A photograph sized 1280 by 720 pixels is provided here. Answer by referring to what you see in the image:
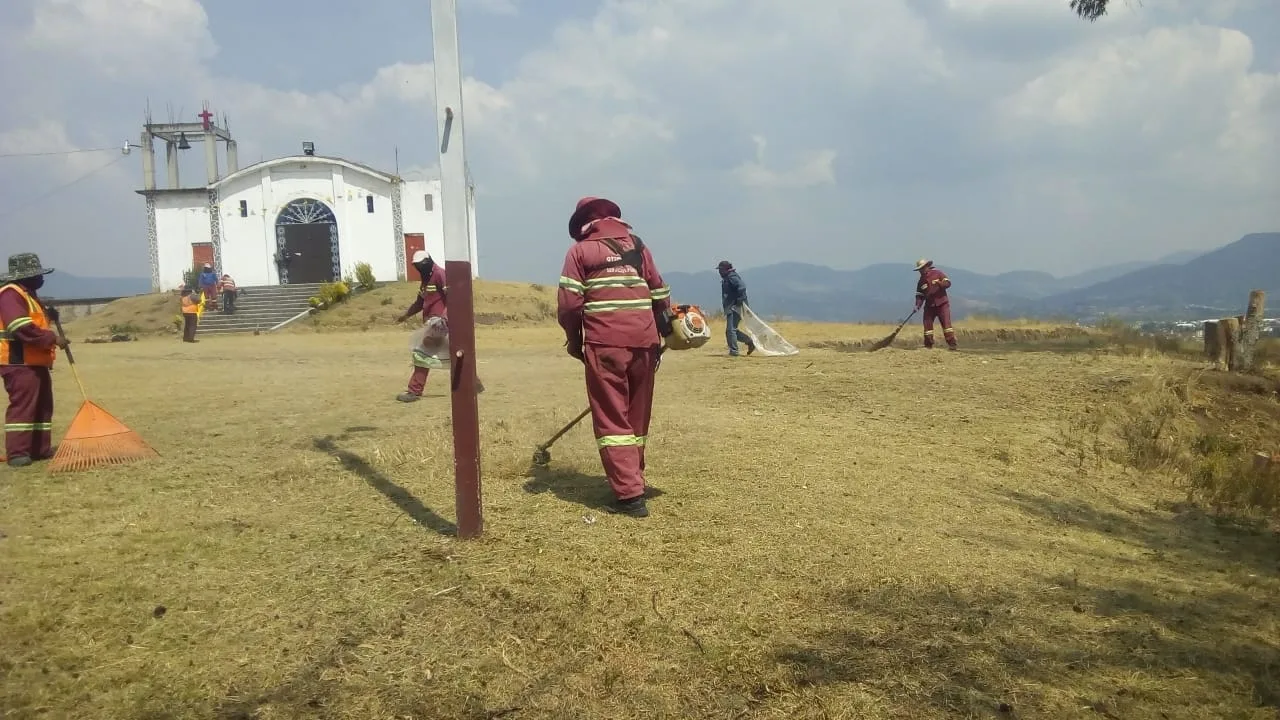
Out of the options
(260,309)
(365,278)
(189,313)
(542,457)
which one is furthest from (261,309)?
(542,457)

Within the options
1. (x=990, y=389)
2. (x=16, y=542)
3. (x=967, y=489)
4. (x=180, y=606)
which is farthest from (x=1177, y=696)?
(x=990, y=389)

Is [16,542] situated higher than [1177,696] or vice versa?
[16,542]

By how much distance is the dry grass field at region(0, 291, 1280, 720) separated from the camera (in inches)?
119

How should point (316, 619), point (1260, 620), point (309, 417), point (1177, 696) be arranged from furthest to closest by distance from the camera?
point (309, 417) < point (1260, 620) < point (316, 619) < point (1177, 696)

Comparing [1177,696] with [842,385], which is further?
[842,385]

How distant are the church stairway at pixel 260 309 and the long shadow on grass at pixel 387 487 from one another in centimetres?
2095

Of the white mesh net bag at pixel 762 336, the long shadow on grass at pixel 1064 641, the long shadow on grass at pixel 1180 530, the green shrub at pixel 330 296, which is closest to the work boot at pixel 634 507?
the long shadow on grass at pixel 1064 641

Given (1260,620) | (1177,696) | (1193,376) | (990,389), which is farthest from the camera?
(1193,376)

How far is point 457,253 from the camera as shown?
4000mm

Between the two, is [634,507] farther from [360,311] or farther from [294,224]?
[294,224]

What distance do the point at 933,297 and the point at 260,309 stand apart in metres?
22.3

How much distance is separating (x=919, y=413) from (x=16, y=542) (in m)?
7.38

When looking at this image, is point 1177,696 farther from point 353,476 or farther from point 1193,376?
point 1193,376

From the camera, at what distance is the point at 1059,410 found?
9.02 m
